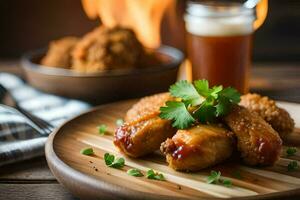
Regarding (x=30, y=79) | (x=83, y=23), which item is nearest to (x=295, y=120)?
(x=30, y=79)

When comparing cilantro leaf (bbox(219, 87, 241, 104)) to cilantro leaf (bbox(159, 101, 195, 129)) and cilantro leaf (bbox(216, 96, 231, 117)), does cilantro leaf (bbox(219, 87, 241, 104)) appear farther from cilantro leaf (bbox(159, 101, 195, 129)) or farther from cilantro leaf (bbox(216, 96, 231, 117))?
cilantro leaf (bbox(159, 101, 195, 129))

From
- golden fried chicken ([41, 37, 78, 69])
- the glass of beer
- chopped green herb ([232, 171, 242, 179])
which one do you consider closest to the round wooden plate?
chopped green herb ([232, 171, 242, 179])

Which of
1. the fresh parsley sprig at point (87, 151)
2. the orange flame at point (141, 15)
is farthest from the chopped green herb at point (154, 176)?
the orange flame at point (141, 15)

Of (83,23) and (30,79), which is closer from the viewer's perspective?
(30,79)

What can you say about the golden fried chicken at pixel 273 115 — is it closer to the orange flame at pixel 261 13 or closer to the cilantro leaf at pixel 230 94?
the cilantro leaf at pixel 230 94

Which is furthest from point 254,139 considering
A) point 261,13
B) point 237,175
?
point 261,13

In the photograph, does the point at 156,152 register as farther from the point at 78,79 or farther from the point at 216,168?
the point at 78,79

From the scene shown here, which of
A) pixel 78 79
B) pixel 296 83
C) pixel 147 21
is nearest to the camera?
pixel 78 79

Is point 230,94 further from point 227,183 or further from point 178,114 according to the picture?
point 227,183

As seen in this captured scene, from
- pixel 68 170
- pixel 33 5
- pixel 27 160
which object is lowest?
pixel 27 160
